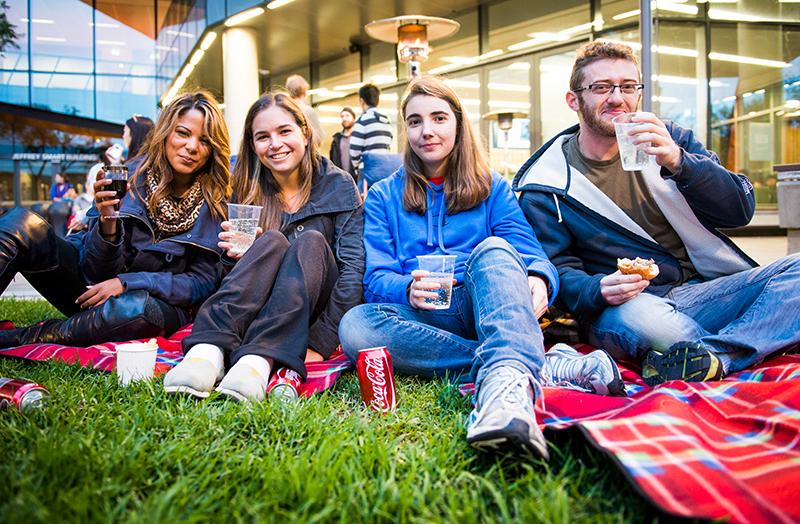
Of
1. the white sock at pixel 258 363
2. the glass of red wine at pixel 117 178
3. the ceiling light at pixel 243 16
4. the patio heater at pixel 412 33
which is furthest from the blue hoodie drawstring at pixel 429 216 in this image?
the ceiling light at pixel 243 16

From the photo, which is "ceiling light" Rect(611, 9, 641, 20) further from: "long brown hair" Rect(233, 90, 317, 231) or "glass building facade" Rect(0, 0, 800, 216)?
"long brown hair" Rect(233, 90, 317, 231)

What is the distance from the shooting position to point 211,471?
4.85 ft

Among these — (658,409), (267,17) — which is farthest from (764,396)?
(267,17)

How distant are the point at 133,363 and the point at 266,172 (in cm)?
131

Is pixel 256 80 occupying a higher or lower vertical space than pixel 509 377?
higher

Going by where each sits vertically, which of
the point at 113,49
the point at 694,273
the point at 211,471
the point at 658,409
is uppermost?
the point at 113,49

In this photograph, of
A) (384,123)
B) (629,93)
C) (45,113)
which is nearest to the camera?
(629,93)

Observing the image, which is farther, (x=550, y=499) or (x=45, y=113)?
(x=45, y=113)

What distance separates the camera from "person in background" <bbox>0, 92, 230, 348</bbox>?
9.31ft

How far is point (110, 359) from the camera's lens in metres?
2.52

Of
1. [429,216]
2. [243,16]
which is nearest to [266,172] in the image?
[429,216]

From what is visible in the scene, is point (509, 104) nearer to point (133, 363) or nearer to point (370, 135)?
point (370, 135)

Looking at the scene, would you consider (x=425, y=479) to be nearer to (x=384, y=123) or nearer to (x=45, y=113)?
(x=384, y=123)

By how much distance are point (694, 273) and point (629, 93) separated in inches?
37.2
